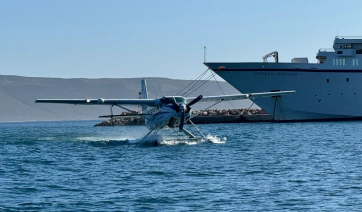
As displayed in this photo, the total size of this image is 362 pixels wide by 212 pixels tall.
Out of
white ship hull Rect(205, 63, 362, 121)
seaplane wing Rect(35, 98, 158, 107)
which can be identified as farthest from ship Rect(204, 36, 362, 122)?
seaplane wing Rect(35, 98, 158, 107)

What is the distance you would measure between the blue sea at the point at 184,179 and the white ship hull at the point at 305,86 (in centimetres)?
4046

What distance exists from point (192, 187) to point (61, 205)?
5060mm

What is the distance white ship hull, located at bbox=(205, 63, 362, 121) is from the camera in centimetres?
8025

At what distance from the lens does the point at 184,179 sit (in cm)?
2616

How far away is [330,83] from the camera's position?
263 feet

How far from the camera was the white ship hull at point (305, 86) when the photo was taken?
80250mm

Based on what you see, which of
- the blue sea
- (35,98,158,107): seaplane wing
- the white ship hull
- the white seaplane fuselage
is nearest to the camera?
the blue sea

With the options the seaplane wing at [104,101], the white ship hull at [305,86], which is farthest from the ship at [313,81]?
the seaplane wing at [104,101]

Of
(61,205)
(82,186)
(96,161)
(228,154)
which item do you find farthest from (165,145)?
(61,205)

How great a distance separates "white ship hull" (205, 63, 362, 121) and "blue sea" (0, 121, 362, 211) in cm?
4046

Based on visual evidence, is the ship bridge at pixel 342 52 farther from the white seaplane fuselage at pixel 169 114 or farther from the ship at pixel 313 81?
the white seaplane fuselage at pixel 169 114

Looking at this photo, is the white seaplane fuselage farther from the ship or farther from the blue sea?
the ship

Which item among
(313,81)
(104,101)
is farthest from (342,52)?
(104,101)

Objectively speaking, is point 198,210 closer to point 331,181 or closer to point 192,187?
point 192,187
